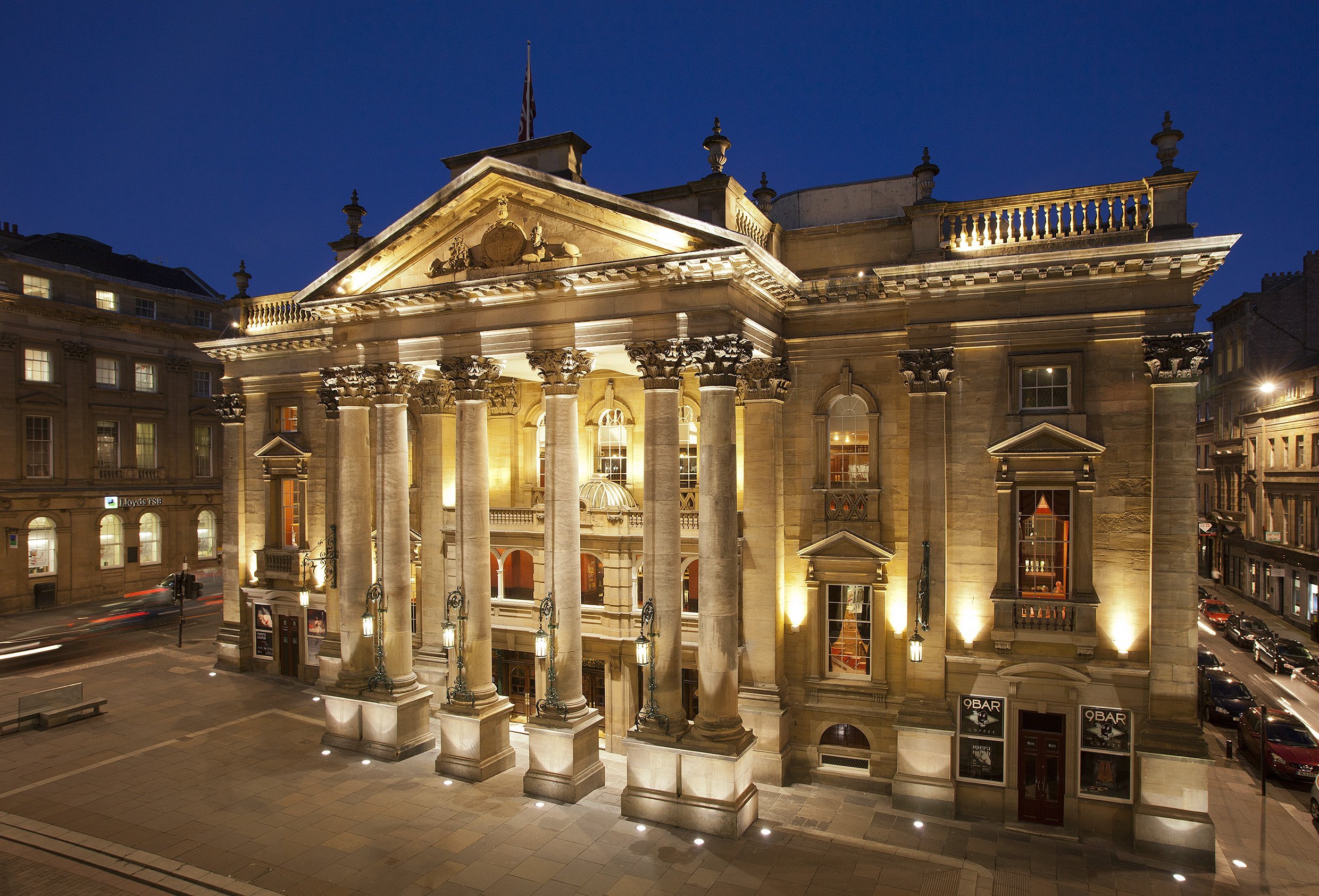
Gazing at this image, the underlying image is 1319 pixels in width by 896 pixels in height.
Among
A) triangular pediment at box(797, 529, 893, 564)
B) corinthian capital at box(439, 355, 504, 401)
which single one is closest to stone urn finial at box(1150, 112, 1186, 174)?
triangular pediment at box(797, 529, 893, 564)

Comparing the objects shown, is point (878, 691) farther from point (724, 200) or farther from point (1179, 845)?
point (724, 200)

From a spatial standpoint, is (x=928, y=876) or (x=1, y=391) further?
(x=1, y=391)

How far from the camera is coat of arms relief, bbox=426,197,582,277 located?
19.4 metres

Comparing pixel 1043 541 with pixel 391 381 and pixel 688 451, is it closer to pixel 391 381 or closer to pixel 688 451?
pixel 688 451

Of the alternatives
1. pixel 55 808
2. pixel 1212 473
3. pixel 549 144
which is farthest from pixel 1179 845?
pixel 1212 473

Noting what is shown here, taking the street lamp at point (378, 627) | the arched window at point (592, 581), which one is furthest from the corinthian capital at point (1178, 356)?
the street lamp at point (378, 627)

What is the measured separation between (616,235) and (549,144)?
3.88 m

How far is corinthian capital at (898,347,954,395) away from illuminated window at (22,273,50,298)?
47.3 meters

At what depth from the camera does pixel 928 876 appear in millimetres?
15570

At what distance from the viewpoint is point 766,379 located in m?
20.9

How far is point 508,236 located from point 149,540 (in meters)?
41.1

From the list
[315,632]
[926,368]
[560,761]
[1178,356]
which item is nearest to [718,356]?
[926,368]

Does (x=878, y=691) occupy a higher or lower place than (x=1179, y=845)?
higher

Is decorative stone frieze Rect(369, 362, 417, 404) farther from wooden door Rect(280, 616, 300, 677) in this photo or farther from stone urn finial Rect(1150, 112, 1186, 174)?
stone urn finial Rect(1150, 112, 1186, 174)
